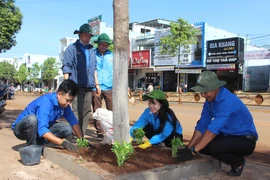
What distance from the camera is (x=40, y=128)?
3.37m

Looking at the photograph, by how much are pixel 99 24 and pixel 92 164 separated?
40.5 metres

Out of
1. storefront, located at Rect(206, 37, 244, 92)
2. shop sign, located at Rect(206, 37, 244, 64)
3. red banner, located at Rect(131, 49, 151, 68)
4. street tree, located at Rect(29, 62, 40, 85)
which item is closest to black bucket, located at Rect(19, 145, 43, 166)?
storefront, located at Rect(206, 37, 244, 92)

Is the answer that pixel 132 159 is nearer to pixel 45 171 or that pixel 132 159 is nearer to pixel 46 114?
pixel 45 171

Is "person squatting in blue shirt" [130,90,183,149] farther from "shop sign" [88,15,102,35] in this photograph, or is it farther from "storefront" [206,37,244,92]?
"shop sign" [88,15,102,35]

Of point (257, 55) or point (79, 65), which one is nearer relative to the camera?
point (79, 65)

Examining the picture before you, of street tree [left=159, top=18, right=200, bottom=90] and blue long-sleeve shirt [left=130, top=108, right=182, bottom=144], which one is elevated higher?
street tree [left=159, top=18, right=200, bottom=90]

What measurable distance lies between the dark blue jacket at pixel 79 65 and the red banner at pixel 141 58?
2996 cm

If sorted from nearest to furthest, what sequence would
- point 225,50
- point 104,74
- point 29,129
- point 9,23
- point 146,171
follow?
point 146,171 → point 29,129 → point 104,74 → point 9,23 → point 225,50

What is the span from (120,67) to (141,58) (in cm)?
3244

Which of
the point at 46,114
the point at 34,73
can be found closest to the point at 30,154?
the point at 46,114

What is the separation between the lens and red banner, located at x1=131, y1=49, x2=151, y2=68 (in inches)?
1364

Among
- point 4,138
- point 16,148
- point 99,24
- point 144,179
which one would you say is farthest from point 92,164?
point 99,24

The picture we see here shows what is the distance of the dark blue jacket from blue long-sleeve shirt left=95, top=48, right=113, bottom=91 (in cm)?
42

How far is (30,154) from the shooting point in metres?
3.37
